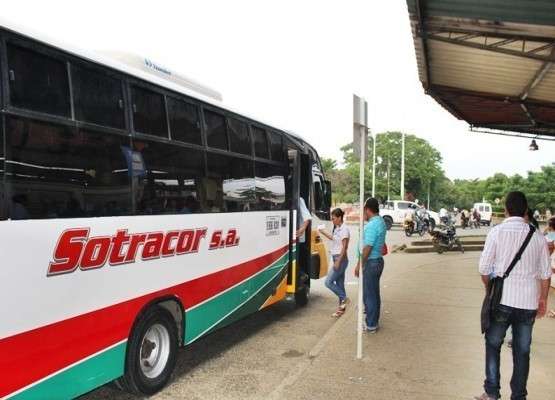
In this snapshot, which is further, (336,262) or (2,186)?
(336,262)

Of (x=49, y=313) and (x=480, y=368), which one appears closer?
(x=49, y=313)

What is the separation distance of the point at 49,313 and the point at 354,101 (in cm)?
377

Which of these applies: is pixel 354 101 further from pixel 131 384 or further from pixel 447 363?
pixel 131 384

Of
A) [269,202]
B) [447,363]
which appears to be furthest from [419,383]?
[269,202]

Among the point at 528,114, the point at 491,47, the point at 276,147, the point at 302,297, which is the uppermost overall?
the point at 491,47

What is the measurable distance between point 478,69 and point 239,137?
578 cm

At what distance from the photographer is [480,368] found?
230 inches

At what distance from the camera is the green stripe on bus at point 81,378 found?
3732mm

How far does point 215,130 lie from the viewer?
6145 millimetres

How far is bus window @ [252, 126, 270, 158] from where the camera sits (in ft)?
23.8

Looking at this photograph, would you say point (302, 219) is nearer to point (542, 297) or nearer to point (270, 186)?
point (270, 186)

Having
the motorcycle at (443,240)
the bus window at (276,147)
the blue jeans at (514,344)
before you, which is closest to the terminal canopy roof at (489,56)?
the bus window at (276,147)

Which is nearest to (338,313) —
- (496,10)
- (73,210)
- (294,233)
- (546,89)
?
(294,233)

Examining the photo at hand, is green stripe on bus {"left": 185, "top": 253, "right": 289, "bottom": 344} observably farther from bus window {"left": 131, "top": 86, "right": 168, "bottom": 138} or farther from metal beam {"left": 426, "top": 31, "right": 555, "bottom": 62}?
metal beam {"left": 426, "top": 31, "right": 555, "bottom": 62}
